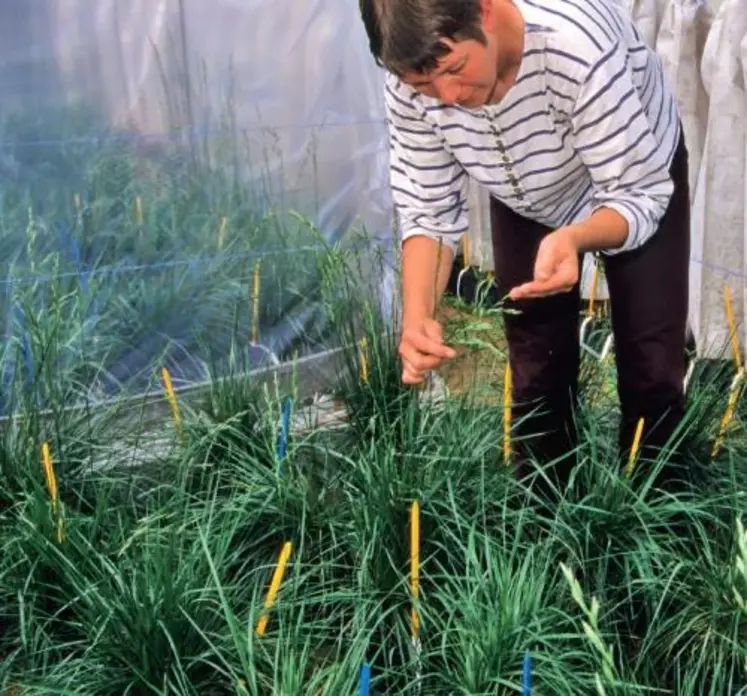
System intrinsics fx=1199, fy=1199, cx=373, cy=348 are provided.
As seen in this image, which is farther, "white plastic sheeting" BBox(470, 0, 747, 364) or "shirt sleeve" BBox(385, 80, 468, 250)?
"white plastic sheeting" BBox(470, 0, 747, 364)

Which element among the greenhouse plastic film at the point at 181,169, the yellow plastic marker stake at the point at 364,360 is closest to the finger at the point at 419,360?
the yellow plastic marker stake at the point at 364,360

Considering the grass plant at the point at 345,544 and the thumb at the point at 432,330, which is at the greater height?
the thumb at the point at 432,330

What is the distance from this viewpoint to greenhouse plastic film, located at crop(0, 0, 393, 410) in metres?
3.36

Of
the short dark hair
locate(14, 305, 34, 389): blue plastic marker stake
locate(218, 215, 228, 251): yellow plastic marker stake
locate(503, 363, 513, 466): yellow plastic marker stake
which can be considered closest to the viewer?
the short dark hair

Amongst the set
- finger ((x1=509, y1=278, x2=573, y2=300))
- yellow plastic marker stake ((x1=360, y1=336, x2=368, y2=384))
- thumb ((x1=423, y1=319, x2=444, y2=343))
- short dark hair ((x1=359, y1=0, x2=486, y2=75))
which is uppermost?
short dark hair ((x1=359, y1=0, x2=486, y2=75))

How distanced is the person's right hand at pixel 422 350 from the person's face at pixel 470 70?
1.32ft

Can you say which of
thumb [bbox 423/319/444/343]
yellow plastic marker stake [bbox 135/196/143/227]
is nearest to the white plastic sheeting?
thumb [bbox 423/319/444/343]

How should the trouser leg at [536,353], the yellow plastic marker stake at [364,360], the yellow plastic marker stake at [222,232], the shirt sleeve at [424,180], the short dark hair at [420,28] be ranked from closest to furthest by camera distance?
the short dark hair at [420,28] → the shirt sleeve at [424,180] → the trouser leg at [536,353] → the yellow plastic marker stake at [364,360] → the yellow plastic marker stake at [222,232]

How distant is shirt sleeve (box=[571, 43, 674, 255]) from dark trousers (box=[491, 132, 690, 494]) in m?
0.17

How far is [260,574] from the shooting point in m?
2.41

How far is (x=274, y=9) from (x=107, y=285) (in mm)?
982

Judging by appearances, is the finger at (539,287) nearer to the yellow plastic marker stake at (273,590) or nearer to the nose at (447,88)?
the nose at (447,88)

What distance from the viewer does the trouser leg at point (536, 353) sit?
→ 252 centimetres

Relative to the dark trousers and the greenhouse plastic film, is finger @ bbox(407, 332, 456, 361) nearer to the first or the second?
the dark trousers
